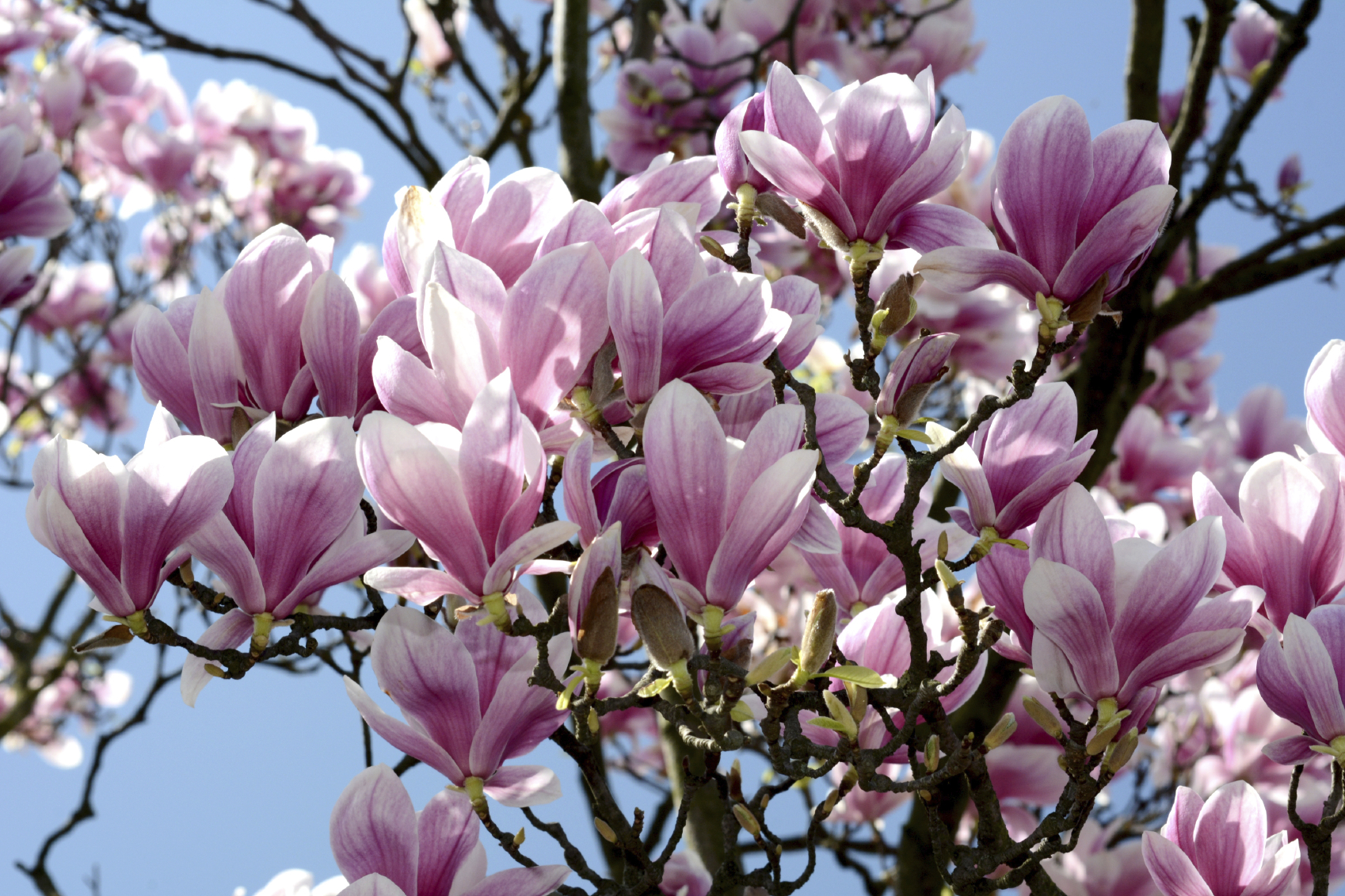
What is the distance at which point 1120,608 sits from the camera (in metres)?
0.76

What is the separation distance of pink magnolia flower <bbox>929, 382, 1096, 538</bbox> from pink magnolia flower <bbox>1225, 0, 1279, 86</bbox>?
3198mm

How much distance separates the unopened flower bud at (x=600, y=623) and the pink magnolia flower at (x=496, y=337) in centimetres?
15

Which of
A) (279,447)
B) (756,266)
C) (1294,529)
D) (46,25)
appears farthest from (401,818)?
(46,25)

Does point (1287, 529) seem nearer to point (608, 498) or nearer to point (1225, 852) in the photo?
point (1225, 852)

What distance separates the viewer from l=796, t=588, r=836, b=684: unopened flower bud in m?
0.71

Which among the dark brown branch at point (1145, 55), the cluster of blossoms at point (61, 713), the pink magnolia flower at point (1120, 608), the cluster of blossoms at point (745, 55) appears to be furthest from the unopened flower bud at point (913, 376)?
the cluster of blossoms at point (61, 713)

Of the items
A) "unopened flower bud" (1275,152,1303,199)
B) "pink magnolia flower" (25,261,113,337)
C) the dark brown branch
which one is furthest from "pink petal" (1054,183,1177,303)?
"pink magnolia flower" (25,261,113,337)

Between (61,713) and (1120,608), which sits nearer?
(1120,608)

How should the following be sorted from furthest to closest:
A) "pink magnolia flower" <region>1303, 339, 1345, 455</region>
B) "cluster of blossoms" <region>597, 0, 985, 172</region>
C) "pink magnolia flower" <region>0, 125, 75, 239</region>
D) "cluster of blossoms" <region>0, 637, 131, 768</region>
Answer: "cluster of blossoms" <region>0, 637, 131, 768</region>, "cluster of blossoms" <region>597, 0, 985, 172</region>, "pink magnolia flower" <region>0, 125, 75, 239</region>, "pink magnolia flower" <region>1303, 339, 1345, 455</region>

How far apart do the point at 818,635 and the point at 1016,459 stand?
0.77 ft

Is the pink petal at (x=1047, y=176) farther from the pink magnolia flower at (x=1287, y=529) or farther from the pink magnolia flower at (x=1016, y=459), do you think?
the pink magnolia flower at (x=1287, y=529)

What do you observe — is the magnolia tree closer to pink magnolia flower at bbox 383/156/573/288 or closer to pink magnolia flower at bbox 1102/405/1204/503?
pink magnolia flower at bbox 383/156/573/288

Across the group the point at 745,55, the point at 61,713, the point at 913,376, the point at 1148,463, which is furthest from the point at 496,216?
the point at 61,713

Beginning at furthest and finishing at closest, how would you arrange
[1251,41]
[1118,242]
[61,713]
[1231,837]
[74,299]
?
[61,713]
[74,299]
[1251,41]
[1231,837]
[1118,242]
